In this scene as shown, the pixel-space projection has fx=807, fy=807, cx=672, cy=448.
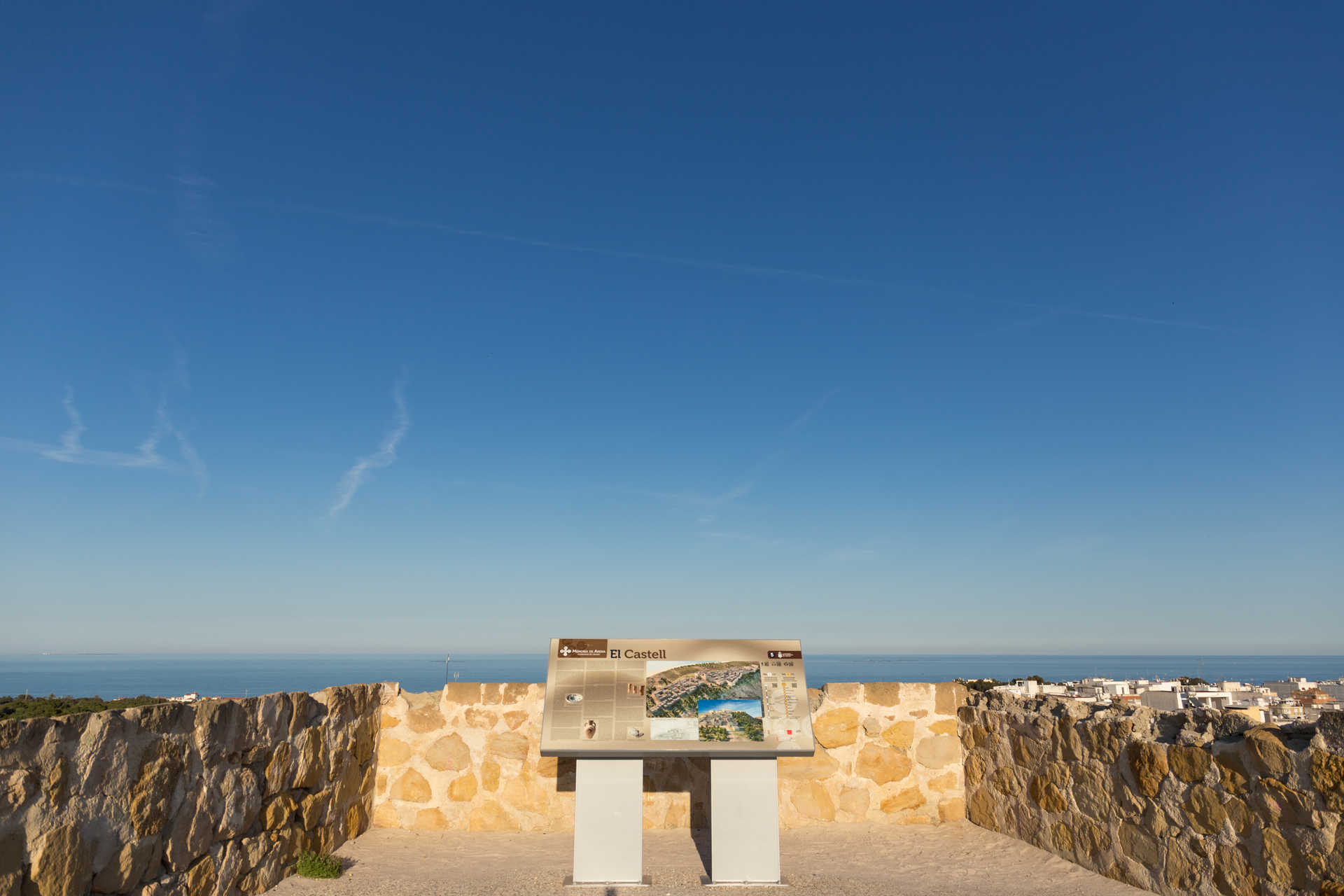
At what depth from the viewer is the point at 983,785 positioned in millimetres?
8422

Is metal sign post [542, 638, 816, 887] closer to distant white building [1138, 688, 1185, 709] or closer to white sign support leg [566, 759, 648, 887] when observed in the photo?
white sign support leg [566, 759, 648, 887]

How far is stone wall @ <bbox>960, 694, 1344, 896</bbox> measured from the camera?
187 inches

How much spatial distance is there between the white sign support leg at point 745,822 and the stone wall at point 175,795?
340cm

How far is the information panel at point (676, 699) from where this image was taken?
6602 mm

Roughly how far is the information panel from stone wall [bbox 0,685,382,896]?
2.07 meters

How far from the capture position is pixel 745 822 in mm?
6602

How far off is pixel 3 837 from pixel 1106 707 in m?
7.56

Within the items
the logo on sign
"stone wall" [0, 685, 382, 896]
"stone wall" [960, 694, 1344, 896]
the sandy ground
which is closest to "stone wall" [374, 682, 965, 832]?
the sandy ground

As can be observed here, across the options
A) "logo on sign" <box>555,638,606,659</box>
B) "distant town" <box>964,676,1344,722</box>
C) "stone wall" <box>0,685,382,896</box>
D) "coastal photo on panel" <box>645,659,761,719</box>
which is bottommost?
"distant town" <box>964,676,1344,722</box>

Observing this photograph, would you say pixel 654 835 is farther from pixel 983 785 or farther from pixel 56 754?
pixel 56 754

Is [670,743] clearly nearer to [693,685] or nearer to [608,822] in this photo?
[693,685]

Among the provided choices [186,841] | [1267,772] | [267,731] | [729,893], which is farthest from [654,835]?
[1267,772]

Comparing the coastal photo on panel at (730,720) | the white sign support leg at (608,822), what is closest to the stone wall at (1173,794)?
the coastal photo on panel at (730,720)

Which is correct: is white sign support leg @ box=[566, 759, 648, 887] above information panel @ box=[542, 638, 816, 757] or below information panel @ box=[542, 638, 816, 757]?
Answer: below
